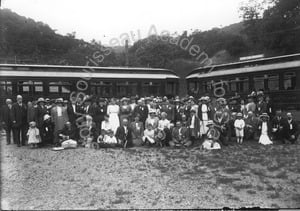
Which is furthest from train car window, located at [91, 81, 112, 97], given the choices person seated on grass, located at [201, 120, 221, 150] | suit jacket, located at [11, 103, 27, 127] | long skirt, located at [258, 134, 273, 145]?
long skirt, located at [258, 134, 273, 145]

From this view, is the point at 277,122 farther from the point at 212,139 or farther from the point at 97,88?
the point at 97,88

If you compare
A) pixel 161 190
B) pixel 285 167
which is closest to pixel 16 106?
pixel 161 190

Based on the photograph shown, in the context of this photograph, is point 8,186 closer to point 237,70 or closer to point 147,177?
point 147,177

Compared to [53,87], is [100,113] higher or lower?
lower

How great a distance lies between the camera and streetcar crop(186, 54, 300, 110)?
12664mm

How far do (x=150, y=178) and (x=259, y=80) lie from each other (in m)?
8.88

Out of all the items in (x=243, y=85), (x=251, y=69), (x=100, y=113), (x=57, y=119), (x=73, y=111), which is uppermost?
(x=251, y=69)

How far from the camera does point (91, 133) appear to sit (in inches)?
408

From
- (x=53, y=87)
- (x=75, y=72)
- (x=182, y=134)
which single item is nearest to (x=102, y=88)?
(x=75, y=72)

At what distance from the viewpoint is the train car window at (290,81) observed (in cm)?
1261

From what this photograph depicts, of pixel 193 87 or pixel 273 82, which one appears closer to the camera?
pixel 273 82

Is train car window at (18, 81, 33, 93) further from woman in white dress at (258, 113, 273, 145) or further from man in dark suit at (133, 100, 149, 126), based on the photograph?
woman in white dress at (258, 113, 273, 145)

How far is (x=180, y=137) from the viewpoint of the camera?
10.2 m

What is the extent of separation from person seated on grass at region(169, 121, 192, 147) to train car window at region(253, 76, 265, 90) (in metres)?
5.16
